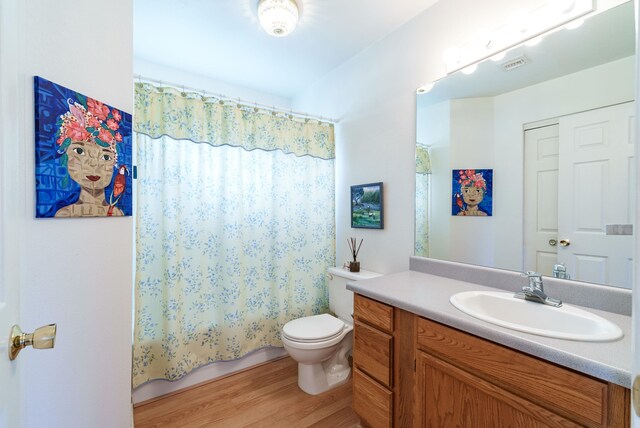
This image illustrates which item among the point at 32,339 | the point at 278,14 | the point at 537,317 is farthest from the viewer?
the point at 278,14

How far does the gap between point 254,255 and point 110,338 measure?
112 cm

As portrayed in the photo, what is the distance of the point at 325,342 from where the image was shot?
173 centimetres

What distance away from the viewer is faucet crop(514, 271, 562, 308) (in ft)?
3.58

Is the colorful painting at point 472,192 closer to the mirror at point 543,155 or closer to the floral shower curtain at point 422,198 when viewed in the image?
the mirror at point 543,155

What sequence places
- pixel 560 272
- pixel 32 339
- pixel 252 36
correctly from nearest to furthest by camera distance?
pixel 32 339
pixel 560 272
pixel 252 36

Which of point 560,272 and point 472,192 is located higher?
point 472,192

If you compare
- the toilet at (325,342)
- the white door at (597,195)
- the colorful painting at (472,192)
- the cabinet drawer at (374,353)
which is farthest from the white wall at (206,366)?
the white door at (597,195)

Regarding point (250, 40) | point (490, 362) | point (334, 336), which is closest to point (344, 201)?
point (334, 336)

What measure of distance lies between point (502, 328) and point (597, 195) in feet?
2.43

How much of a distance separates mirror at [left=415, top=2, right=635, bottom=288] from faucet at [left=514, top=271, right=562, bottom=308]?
0.15m

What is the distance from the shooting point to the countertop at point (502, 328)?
0.69 metres

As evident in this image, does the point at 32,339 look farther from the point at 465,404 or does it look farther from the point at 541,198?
the point at 541,198

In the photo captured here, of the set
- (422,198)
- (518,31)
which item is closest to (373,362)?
(422,198)

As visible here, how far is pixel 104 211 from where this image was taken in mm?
1041
